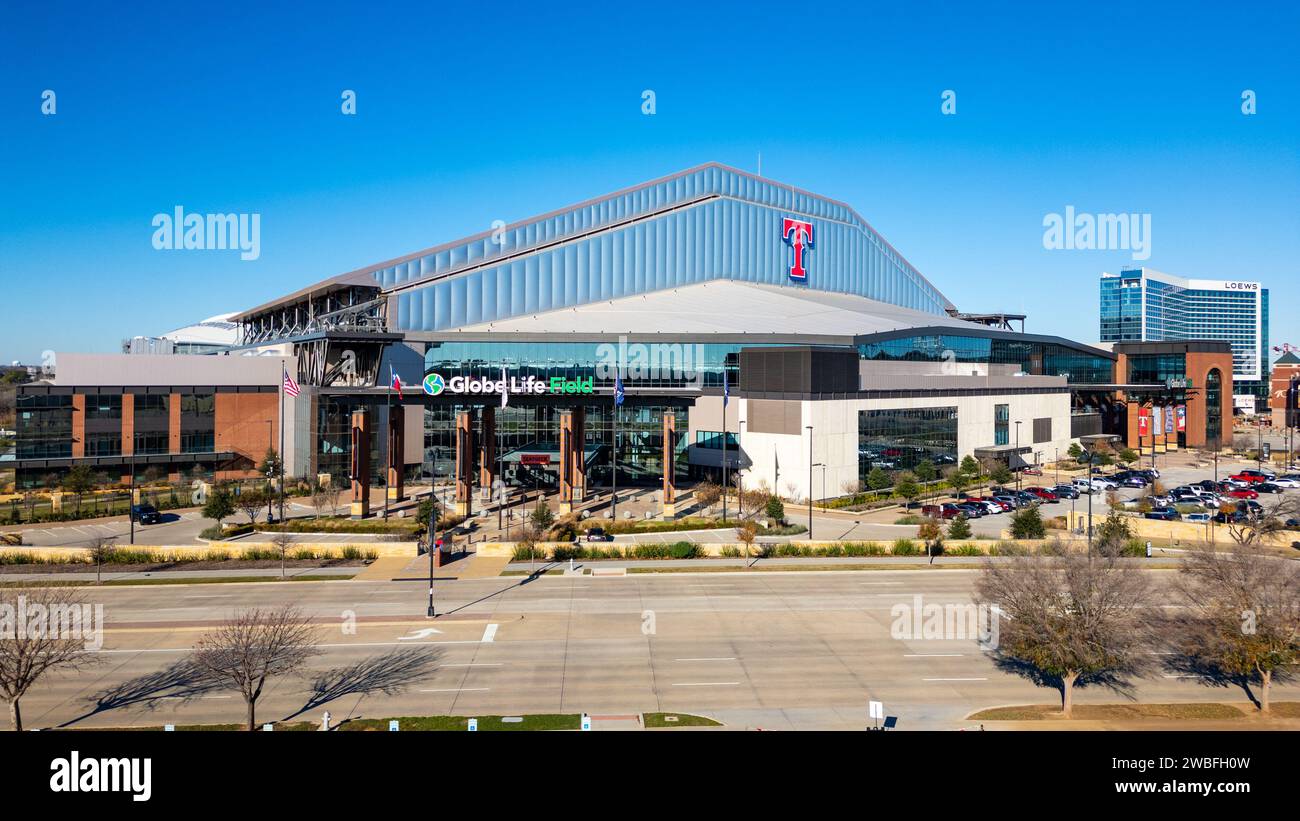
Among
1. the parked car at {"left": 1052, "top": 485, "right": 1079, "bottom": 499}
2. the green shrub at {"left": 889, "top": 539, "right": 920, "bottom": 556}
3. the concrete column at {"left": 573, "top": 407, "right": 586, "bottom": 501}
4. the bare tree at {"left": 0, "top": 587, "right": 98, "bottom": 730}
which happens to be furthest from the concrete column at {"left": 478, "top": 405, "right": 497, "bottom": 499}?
the parked car at {"left": 1052, "top": 485, "right": 1079, "bottom": 499}

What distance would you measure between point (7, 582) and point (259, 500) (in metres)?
19.2

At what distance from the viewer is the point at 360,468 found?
60.1m

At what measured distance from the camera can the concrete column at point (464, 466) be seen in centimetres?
6169

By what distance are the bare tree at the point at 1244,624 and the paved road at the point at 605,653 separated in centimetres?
145

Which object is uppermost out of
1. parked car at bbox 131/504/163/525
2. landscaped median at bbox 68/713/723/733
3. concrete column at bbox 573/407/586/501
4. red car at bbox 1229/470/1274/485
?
concrete column at bbox 573/407/586/501

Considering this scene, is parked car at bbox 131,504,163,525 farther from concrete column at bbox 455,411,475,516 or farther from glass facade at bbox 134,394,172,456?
concrete column at bbox 455,411,475,516

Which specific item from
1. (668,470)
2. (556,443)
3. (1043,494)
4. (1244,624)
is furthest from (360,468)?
(1043,494)

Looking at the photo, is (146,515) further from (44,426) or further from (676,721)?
(676,721)

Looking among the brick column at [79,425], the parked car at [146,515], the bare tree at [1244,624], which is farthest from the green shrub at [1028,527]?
the brick column at [79,425]

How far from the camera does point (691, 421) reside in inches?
2958

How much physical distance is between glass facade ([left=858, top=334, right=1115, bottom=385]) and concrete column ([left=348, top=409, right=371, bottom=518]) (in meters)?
42.0

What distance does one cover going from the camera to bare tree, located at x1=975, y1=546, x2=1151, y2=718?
25359mm

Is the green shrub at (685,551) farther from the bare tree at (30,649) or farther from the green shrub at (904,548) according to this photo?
the bare tree at (30,649)
